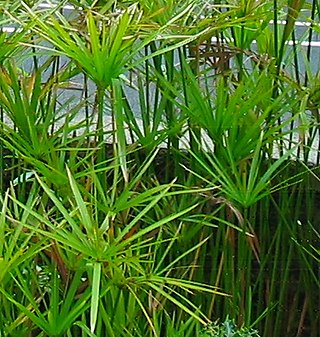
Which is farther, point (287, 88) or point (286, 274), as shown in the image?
point (286, 274)

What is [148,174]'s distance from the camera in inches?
52.7

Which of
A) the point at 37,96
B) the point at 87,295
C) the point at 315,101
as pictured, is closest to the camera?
the point at 87,295

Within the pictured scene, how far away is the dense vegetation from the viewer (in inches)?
36.5

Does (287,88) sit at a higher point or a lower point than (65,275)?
higher

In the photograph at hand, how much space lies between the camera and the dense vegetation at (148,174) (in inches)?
36.5

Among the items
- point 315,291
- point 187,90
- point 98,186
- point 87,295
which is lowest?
point 315,291

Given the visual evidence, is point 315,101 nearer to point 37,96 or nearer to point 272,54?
point 272,54

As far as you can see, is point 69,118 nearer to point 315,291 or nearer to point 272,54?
point 272,54

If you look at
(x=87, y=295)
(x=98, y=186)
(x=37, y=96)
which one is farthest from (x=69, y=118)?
(x=87, y=295)

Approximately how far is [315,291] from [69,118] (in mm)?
595

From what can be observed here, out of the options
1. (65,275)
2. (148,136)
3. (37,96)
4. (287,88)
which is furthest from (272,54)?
(65,275)

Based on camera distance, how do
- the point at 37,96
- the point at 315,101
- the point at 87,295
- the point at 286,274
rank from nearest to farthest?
the point at 87,295
the point at 37,96
the point at 315,101
the point at 286,274

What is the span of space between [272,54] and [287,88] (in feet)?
0.37

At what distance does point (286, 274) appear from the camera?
134 centimetres
